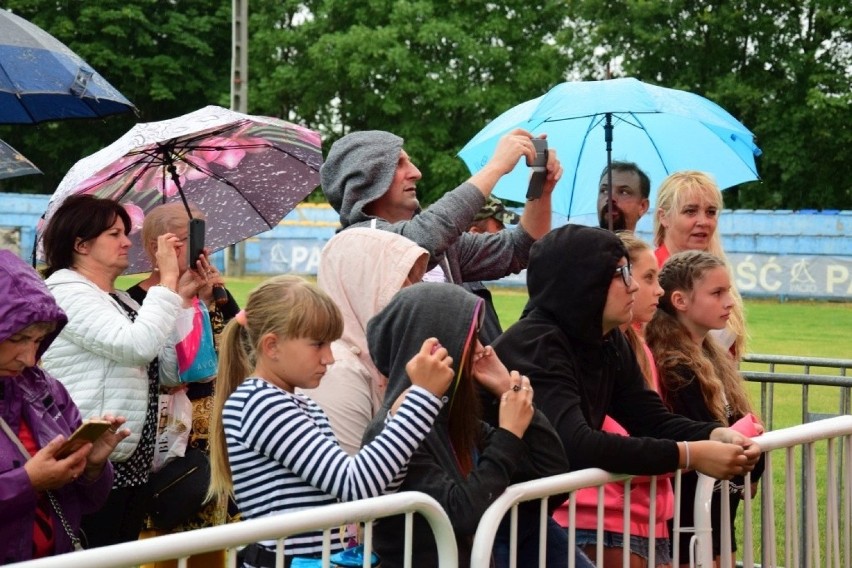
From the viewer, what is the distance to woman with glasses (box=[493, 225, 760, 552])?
347cm

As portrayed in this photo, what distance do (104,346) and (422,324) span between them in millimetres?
1564

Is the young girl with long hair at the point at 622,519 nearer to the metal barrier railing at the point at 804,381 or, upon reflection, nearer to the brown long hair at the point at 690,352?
the brown long hair at the point at 690,352

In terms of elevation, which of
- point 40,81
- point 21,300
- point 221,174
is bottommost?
point 21,300

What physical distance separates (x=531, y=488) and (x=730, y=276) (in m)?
2.02

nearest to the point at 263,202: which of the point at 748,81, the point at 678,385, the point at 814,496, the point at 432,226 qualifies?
the point at 432,226

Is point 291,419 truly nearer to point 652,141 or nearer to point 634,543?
point 634,543

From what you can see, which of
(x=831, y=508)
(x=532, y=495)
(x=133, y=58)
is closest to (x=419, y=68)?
(x=133, y=58)

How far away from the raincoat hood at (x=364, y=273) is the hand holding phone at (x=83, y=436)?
78cm

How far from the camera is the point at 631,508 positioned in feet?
12.2

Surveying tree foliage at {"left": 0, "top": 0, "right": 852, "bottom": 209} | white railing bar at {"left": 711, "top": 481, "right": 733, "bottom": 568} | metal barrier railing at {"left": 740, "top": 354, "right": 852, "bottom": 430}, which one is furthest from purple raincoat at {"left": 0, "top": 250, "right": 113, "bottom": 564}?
tree foliage at {"left": 0, "top": 0, "right": 852, "bottom": 209}

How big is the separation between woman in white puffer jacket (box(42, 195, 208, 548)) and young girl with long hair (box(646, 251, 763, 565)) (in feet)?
5.62

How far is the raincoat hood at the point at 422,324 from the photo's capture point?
3188mm

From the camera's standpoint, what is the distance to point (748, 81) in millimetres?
43312

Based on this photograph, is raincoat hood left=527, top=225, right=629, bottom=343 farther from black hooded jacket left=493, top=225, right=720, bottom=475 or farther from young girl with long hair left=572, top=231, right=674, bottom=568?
young girl with long hair left=572, top=231, right=674, bottom=568
